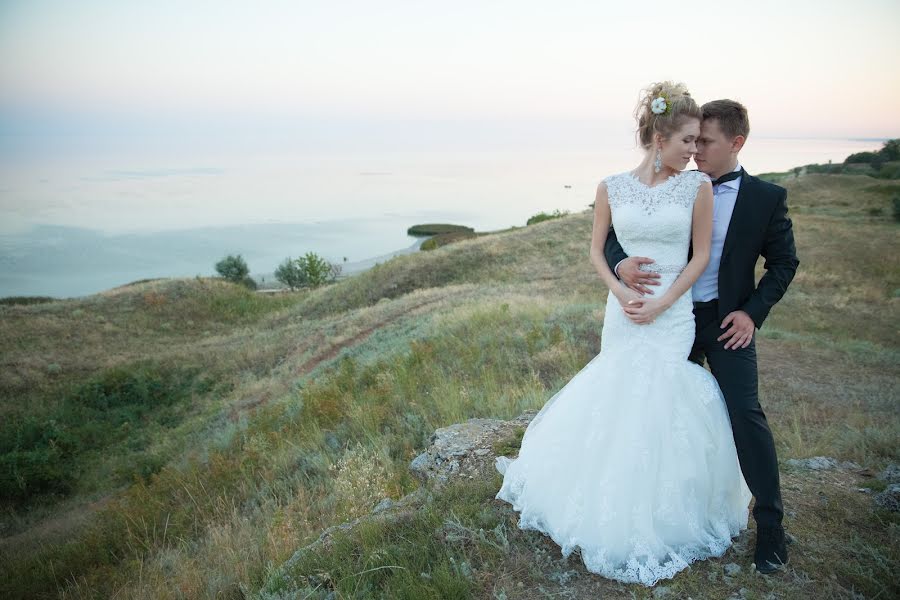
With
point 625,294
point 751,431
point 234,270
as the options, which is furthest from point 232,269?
point 751,431

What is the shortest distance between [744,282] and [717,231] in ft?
1.23

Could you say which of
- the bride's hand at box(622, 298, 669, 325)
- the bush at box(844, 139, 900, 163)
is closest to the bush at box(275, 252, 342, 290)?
the bride's hand at box(622, 298, 669, 325)

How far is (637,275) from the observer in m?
3.49

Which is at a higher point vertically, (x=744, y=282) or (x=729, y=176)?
(x=729, y=176)

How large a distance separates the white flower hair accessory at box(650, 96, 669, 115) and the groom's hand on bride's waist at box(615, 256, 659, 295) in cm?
94

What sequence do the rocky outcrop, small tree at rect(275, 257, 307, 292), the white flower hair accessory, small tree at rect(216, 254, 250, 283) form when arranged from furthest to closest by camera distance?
small tree at rect(216, 254, 250, 283) → small tree at rect(275, 257, 307, 292) → the rocky outcrop → the white flower hair accessory

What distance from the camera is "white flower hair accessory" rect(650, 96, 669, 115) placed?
315cm

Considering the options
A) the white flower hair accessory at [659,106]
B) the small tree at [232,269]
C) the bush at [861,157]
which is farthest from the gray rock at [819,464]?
the bush at [861,157]

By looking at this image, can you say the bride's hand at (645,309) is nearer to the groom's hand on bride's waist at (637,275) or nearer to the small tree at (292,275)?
the groom's hand on bride's waist at (637,275)

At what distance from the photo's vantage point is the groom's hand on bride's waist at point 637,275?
348cm

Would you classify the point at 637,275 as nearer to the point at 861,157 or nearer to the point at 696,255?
the point at 696,255

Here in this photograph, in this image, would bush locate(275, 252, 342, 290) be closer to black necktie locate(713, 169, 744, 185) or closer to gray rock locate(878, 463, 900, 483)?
gray rock locate(878, 463, 900, 483)

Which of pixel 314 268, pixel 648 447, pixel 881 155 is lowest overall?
pixel 314 268

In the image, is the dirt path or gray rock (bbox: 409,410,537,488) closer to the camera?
gray rock (bbox: 409,410,537,488)
